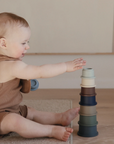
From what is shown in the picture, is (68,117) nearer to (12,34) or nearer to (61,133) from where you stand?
(61,133)

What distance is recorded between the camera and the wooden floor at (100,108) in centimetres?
101

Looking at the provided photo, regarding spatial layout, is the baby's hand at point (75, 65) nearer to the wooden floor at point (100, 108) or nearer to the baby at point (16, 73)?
the baby at point (16, 73)

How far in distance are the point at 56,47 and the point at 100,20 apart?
488mm

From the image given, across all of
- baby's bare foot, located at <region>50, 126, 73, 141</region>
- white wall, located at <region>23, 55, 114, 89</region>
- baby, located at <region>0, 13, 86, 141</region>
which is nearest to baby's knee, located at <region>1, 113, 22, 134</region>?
baby, located at <region>0, 13, 86, 141</region>

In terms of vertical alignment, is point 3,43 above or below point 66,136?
above

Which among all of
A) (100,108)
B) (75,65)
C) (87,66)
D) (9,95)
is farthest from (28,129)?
(87,66)

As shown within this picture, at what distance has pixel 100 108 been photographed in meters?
1.50

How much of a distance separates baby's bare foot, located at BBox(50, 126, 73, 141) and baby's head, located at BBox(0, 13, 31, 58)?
386mm

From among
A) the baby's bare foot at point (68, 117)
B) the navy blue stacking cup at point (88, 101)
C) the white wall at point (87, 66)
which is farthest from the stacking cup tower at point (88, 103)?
the white wall at point (87, 66)

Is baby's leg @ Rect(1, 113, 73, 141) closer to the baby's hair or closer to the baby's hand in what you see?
the baby's hand

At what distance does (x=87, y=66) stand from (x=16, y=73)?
1339 millimetres

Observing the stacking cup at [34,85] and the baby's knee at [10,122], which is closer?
the baby's knee at [10,122]

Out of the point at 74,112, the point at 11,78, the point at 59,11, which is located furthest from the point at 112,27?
the point at 11,78

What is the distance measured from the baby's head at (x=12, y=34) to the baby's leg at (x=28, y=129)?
0.29m
